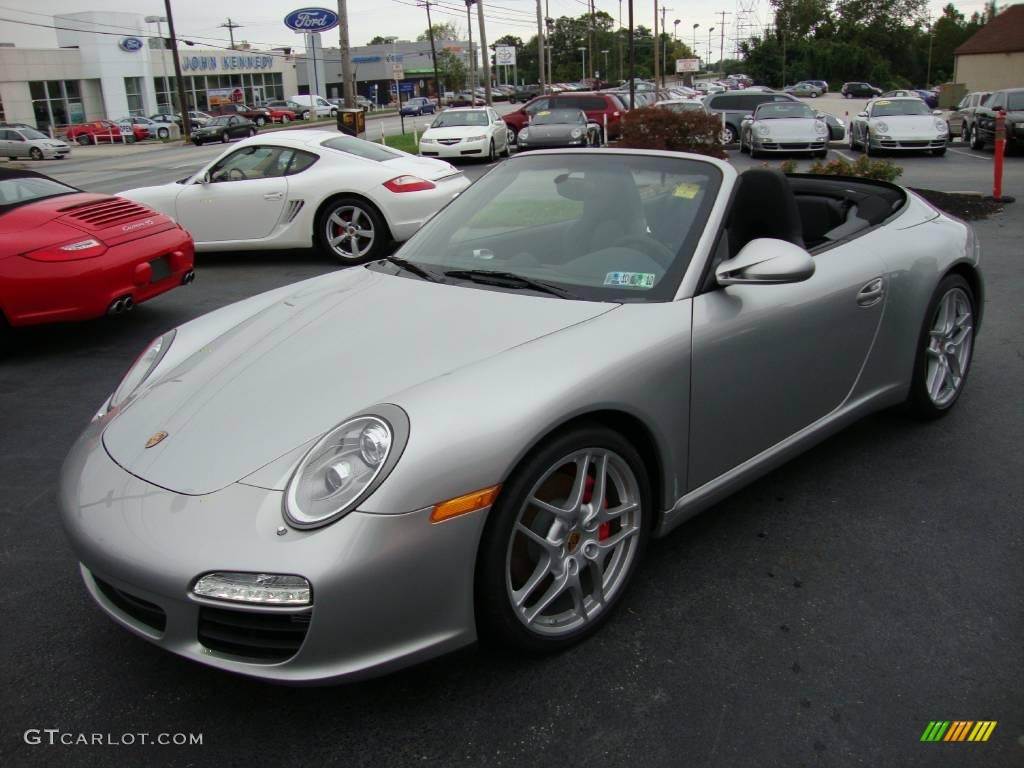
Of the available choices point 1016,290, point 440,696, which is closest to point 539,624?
point 440,696

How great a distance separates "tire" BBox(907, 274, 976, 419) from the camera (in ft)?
12.8

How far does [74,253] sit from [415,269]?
135 inches

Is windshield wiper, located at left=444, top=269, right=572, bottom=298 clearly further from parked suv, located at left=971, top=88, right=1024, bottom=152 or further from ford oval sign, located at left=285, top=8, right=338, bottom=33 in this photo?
ford oval sign, located at left=285, top=8, right=338, bottom=33

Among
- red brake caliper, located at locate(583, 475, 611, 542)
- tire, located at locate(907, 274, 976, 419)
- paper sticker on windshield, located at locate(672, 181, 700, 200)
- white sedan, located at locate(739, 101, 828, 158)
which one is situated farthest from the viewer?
white sedan, located at locate(739, 101, 828, 158)

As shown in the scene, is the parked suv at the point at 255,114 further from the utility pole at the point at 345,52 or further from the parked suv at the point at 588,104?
the utility pole at the point at 345,52

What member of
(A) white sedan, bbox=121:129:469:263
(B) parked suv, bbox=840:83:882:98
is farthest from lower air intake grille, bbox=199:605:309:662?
(B) parked suv, bbox=840:83:882:98

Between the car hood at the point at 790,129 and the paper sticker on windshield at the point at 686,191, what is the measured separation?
17961 millimetres

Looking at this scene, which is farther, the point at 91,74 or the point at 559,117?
the point at 91,74

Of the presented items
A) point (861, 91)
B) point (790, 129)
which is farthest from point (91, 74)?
point (790, 129)

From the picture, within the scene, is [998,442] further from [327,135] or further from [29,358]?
[327,135]

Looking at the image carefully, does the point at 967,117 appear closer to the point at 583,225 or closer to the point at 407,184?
the point at 407,184

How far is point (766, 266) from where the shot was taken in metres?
2.78

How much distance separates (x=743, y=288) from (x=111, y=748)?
230 cm

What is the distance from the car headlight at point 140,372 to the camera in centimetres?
296
